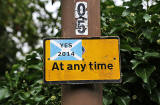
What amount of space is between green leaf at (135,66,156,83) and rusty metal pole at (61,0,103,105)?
0.53 meters

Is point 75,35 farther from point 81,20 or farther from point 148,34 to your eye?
point 148,34

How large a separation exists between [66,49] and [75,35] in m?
0.09

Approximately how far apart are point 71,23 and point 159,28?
3.05ft

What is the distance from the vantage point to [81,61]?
114cm

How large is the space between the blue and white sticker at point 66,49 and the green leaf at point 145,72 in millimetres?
659

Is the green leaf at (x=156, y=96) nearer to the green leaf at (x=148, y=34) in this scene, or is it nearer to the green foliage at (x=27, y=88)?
the green leaf at (x=148, y=34)

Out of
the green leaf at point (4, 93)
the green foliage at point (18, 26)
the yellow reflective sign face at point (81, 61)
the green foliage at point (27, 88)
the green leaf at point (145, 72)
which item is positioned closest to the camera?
the yellow reflective sign face at point (81, 61)

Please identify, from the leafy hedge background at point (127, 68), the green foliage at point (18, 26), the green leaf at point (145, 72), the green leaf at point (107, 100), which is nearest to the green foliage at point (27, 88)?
the leafy hedge background at point (127, 68)

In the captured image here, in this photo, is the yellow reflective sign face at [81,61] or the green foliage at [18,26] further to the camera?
the green foliage at [18,26]

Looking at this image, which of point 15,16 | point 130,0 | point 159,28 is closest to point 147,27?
point 159,28

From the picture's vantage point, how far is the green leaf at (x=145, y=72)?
5.40ft

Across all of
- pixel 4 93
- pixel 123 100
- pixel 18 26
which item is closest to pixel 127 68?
pixel 123 100

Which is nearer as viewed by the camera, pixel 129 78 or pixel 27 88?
pixel 129 78

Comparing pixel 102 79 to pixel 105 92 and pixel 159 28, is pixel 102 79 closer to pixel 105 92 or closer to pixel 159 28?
pixel 105 92
